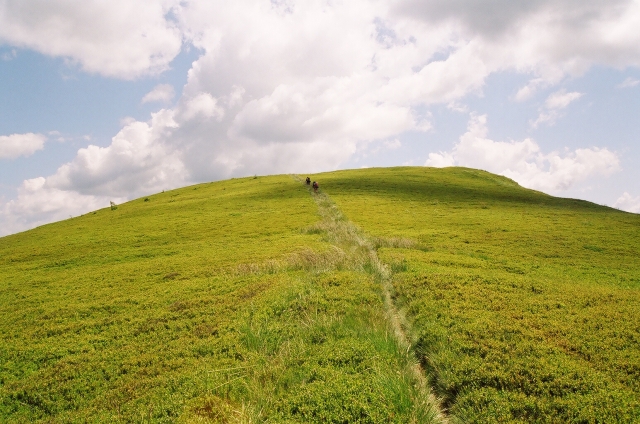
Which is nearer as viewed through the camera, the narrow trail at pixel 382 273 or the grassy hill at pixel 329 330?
the grassy hill at pixel 329 330

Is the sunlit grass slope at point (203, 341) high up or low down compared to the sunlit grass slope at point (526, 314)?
down

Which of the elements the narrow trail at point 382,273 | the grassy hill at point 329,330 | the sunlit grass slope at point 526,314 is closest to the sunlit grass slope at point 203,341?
the grassy hill at point 329,330

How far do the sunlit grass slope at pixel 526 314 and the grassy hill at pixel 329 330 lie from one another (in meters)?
0.06

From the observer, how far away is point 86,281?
20750 mm

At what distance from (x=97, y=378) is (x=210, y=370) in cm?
365

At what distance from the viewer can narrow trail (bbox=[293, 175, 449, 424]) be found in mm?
8906

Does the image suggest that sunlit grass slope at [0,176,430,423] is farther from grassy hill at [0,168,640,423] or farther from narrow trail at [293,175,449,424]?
narrow trail at [293,175,449,424]

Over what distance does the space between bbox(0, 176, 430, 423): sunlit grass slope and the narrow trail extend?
0.41 meters

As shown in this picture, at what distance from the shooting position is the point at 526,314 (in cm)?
1268

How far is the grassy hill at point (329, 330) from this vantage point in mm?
8500

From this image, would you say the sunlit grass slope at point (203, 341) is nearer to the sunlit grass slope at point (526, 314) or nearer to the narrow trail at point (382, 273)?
the narrow trail at point (382, 273)

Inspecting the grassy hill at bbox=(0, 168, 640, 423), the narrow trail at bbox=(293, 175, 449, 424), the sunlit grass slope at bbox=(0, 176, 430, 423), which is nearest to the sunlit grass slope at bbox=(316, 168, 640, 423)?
the grassy hill at bbox=(0, 168, 640, 423)

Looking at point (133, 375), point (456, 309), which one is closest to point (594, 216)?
point (456, 309)

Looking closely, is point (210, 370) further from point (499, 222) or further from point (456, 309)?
point (499, 222)
